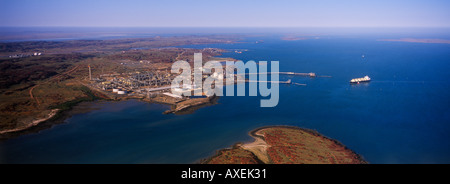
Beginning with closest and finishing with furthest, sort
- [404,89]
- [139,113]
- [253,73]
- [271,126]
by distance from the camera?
1. [271,126]
2. [139,113]
3. [404,89]
4. [253,73]

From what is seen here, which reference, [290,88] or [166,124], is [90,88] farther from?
[290,88]

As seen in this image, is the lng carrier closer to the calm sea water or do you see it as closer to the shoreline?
the calm sea water

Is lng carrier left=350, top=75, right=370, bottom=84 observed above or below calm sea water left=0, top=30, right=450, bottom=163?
above

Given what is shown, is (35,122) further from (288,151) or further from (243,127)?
(288,151)

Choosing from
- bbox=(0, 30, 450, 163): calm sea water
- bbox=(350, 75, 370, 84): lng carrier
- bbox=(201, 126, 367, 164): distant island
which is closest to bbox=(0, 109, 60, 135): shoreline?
bbox=(0, 30, 450, 163): calm sea water

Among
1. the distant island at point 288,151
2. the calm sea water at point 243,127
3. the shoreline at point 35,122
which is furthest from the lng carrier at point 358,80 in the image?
the shoreline at point 35,122

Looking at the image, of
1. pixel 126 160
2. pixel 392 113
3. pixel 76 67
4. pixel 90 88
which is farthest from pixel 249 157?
pixel 76 67

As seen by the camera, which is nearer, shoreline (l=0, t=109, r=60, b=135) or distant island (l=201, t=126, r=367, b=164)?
distant island (l=201, t=126, r=367, b=164)

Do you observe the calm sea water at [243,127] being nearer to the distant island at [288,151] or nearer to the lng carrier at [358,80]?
the distant island at [288,151]
